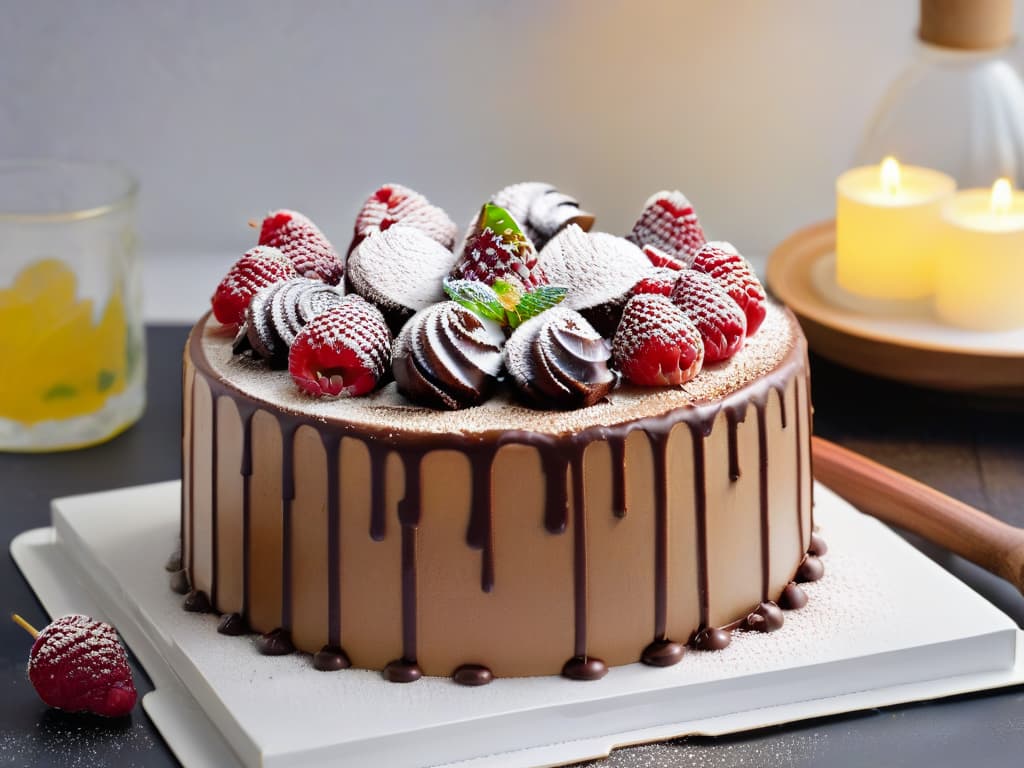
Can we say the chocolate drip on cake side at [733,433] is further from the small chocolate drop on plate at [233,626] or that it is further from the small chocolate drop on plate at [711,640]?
the small chocolate drop on plate at [233,626]

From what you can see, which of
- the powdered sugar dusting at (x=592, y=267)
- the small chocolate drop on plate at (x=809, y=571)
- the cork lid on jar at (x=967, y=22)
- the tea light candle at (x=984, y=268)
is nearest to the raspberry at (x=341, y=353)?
the powdered sugar dusting at (x=592, y=267)

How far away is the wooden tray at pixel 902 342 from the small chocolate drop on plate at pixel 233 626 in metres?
1.03

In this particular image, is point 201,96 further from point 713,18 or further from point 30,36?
point 713,18

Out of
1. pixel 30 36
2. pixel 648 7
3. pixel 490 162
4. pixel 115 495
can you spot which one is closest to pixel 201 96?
pixel 30 36

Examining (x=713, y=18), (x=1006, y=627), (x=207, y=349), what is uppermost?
(x=713, y=18)

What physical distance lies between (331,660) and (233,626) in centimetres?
13

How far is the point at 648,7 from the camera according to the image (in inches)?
110

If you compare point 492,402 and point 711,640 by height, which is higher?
point 492,402

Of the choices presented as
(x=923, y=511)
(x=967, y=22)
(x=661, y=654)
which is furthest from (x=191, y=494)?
(x=967, y=22)

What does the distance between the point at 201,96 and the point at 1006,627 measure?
1.70 meters

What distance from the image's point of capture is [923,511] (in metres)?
1.95

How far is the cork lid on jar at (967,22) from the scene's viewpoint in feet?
8.04

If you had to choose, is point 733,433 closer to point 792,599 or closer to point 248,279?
point 792,599

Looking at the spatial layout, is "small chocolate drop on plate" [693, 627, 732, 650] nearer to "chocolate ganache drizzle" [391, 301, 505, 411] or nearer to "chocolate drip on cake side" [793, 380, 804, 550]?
"chocolate drip on cake side" [793, 380, 804, 550]
